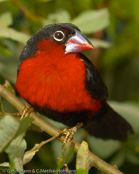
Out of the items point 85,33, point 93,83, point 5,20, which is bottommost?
point 93,83

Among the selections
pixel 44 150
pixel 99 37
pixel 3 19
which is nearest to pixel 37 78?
pixel 3 19

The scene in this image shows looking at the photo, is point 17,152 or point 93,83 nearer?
point 17,152

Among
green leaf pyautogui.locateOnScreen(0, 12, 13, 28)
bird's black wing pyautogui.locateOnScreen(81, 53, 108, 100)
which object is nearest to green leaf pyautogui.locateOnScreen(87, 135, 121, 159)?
bird's black wing pyautogui.locateOnScreen(81, 53, 108, 100)

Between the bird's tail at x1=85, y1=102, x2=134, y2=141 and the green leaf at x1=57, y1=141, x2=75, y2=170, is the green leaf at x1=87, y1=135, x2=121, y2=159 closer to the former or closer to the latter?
the bird's tail at x1=85, y1=102, x2=134, y2=141

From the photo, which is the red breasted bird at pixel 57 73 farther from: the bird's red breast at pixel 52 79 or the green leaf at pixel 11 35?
the green leaf at pixel 11 35

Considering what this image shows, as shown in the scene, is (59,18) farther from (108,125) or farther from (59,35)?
(108,125)

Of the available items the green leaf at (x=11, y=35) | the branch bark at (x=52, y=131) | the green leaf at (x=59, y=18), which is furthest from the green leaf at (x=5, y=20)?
the branch bark at (x=52, y=131)

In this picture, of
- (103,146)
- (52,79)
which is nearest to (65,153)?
(52,79)
